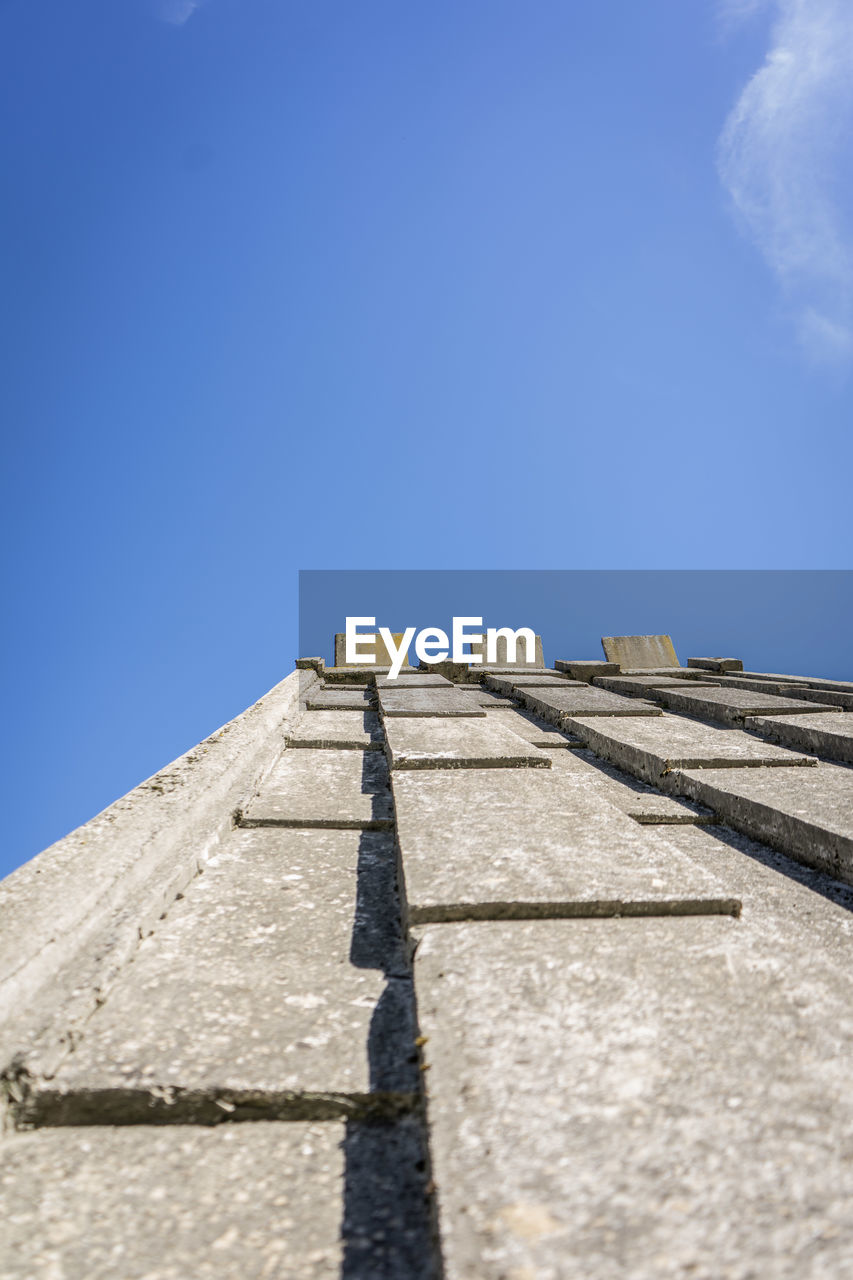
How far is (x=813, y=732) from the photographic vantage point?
2197 millimetres

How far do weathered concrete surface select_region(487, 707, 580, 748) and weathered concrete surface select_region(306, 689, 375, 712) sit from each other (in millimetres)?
625

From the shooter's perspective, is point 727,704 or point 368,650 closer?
point 727,704

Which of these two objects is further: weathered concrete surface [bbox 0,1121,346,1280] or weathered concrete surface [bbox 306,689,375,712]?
weathered concrete surface [bbox 306,689,375,712]

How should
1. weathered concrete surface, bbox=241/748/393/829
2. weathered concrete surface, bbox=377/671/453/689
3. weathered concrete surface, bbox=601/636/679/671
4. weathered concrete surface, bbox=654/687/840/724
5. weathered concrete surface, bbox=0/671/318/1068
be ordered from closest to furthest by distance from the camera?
weathered concrete surface, bbox=0/671/318/1068 → weathered concrete surface, bbox=241/748/393/829 → weathered concrete surface, bbox=654/687/840/724 → weathered concrete surface, bbox=377/671/453/689 → weathered concrete surface, bbox=601/636/679/671

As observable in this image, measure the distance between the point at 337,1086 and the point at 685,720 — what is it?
223 centimetres

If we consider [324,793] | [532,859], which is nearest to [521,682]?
[324,793]

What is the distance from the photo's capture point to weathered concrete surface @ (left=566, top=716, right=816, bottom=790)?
1.87 meters

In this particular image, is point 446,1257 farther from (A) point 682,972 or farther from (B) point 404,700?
(B) point 404,700

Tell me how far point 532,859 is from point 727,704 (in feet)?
6.42

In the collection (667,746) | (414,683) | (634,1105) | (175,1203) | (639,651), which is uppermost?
(639,651)

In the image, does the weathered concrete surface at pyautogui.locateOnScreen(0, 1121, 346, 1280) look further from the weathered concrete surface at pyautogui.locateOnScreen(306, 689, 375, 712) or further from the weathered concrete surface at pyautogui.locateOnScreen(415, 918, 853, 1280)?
the weathered concrete surface at pyautogui.locateOnScreen(306, 689, 375, 712)

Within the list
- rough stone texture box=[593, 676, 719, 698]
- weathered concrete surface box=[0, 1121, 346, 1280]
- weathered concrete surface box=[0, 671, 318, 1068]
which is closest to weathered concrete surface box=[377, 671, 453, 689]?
rough stone texture box=[593, 676, 719, 698]

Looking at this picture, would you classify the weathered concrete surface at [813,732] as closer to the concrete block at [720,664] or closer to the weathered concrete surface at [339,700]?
the weathered concrete surface at [339,700]

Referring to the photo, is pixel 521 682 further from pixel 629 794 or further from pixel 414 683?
pixel 629 794
